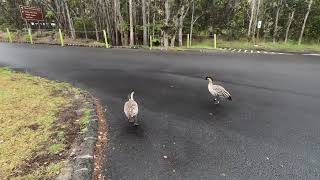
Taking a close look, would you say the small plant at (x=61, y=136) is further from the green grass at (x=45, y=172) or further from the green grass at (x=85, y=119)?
the green grass at (x=45, y=172)

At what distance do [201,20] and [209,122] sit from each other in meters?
22.5

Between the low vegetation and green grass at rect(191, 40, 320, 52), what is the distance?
52.1 feet

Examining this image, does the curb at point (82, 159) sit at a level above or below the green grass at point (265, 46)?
above

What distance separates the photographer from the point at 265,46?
23547 mm

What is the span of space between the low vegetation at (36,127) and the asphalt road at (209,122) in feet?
2.84

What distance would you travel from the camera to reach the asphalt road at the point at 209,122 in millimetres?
5157

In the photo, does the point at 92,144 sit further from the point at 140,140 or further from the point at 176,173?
the point at 176,173

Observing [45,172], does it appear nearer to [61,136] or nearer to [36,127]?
[61,136]

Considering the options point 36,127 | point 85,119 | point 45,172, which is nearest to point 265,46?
point 85,119

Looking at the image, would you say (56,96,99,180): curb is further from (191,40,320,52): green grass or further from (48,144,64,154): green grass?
(191,40,320,52): green grass

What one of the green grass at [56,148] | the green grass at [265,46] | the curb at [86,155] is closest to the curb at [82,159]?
the curb at [86,155]

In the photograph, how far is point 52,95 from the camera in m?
9.20

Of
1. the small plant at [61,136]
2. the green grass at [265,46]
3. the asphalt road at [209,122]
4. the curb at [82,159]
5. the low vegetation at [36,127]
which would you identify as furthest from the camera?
the green grass at [265,46]

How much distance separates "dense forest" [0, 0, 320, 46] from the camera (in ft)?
81.5
